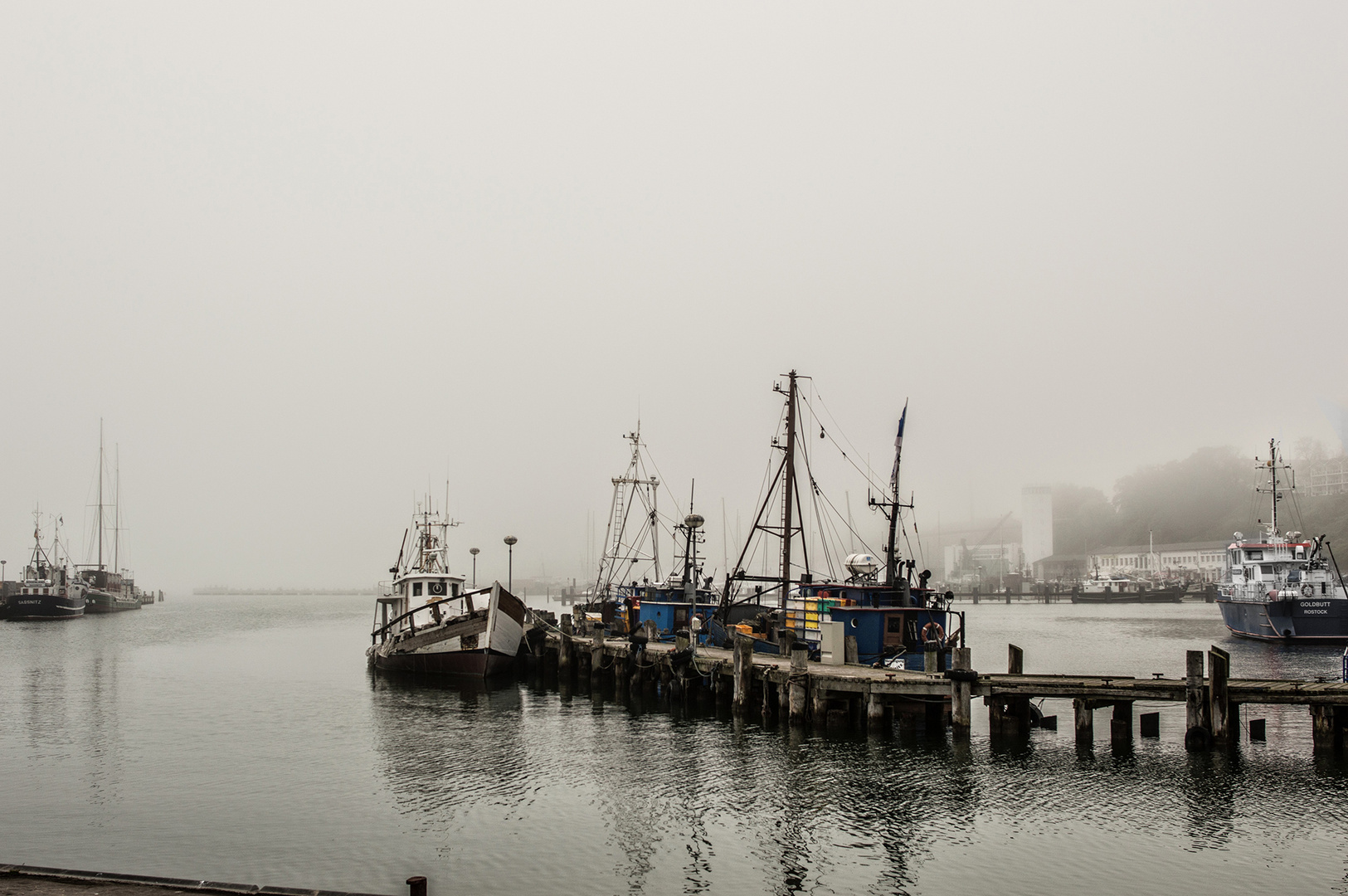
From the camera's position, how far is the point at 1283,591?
219 feet

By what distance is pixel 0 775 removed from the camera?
26.1 meters

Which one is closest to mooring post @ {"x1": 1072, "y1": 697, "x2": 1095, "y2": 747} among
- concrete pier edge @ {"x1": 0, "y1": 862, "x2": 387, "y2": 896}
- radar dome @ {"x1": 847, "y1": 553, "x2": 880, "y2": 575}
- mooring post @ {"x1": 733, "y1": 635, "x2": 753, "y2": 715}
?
radar dome @ {"x1": 847, "y1": 553, "x2": 880, "y2": 575}

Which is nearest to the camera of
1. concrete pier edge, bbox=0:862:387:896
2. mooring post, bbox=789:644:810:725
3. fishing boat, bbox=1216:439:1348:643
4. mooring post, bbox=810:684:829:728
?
concrete pier edge, bbox=0:862:387:896

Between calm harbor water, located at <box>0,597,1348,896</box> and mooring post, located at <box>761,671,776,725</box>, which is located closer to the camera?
calm harbor water, located at <box>0,597,1348,896</box>

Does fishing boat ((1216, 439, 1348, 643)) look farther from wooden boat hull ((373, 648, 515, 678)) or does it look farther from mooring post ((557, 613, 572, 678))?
wooden boat hull ((373, 648, 515, 678))

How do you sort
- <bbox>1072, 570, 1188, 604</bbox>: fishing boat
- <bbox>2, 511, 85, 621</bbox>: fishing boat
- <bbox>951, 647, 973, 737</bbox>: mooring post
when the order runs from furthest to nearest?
1. <bbox>1072, 570, 1188, 604</bbox>: fishing boat
2. <bbox>2, 511, 85, 621</bbox>: fishing boat
3. <bbox>951, 647, 973, 737</bbox>: mooring post

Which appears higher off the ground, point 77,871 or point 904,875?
point 77,871

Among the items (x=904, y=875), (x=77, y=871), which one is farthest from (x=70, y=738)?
(x=904, y=875)

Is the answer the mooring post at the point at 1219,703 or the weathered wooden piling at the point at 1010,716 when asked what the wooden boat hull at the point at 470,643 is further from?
the mooring post at the point at 1219,703

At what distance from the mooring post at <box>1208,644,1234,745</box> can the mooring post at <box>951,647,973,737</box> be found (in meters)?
5.79

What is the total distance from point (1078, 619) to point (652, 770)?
350ft

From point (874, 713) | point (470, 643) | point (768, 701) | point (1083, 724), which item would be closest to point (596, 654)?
point (470, 643)

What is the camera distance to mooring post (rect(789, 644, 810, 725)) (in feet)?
91.9

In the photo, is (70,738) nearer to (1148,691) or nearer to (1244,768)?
(1148,691)
